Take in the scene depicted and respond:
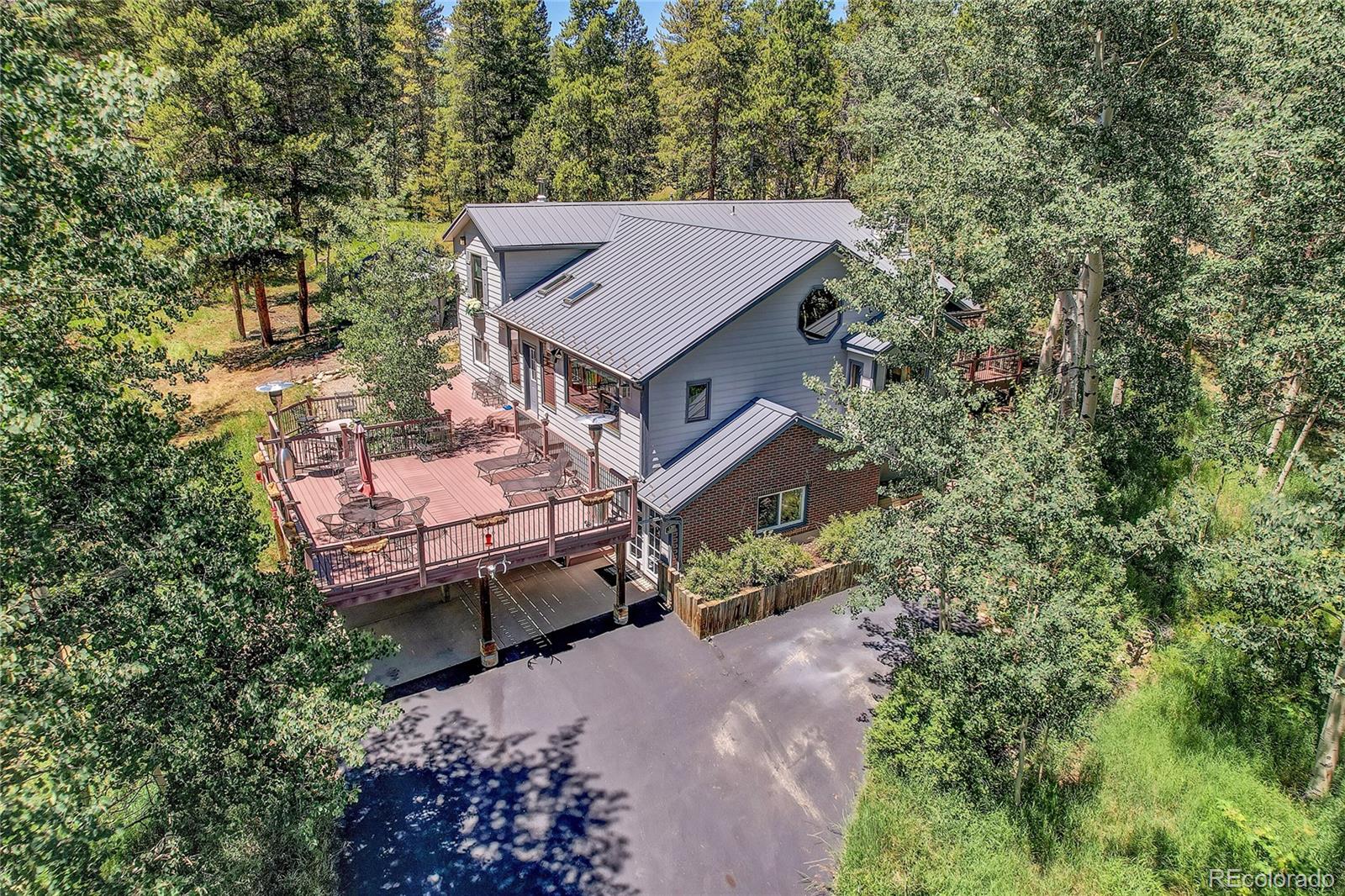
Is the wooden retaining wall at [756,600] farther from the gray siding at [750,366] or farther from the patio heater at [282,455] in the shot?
the patio heater at [282,455]

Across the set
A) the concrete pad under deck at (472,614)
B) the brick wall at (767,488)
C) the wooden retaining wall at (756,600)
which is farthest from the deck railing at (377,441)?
the wooden retaining wall at (756,600)

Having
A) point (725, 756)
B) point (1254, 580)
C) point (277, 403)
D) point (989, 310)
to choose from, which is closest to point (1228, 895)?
point (1254, 580)

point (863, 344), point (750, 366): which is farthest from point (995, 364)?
point (750, 366)

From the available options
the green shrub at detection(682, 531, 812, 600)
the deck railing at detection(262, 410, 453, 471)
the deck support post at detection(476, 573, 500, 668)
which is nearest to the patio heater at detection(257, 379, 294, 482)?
the deck railing at detection(262, 410, 453, 471)

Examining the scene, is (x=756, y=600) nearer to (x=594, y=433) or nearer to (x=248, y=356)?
(x=594, y=433)

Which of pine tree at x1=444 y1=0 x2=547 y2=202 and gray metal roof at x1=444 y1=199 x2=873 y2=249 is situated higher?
pine tree at x1=444 y1=0 x2=547 y2=202

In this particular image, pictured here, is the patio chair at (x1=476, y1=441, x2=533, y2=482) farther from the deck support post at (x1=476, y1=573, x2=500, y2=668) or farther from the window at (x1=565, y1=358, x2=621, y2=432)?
the deck support post at (x1=476, y1=573, x2=500, y2=668)
